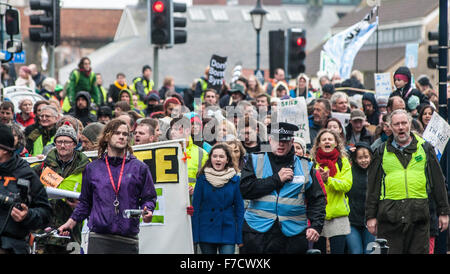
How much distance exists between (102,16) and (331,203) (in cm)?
7231

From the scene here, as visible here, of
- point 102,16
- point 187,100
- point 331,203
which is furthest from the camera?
point 102,16

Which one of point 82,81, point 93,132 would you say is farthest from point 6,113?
point 82,81

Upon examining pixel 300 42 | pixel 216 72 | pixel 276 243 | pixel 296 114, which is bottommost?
pixel 276 243

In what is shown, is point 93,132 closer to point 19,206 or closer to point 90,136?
point 90,136

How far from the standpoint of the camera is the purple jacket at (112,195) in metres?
8.38

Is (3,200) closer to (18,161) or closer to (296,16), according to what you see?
(18,161)

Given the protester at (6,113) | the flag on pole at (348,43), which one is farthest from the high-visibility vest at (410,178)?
the flag on pole at (348,43)

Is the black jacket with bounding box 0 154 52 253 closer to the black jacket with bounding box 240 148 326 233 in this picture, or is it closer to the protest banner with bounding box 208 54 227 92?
the black jacket with bounding box 240 148 326 233

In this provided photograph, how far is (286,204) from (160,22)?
8.80m

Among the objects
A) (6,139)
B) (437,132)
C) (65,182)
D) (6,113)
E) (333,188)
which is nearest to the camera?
(6,139)

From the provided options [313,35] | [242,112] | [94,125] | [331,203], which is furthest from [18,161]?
[313,35]

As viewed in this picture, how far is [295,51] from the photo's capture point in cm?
2436

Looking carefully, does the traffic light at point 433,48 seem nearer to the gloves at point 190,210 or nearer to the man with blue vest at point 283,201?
the gloves at point 190,210

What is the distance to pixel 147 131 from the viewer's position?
11.3 metres
